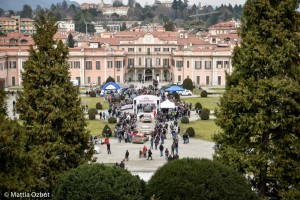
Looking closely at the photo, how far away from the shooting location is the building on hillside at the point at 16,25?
4990 inches

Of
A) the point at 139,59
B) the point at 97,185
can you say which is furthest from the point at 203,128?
the point at 139,59

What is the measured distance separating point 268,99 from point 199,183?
280cm

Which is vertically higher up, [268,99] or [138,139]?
[268,99]

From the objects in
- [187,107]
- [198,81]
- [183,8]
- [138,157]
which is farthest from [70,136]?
[183,8]

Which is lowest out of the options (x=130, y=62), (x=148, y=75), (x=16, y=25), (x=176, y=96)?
(x=176, y=96)

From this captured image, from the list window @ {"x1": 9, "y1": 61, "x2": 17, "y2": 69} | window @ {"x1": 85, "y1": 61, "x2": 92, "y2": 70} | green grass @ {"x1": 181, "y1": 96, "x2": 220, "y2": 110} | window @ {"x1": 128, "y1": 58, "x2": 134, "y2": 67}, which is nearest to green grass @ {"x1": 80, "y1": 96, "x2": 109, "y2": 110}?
green grass @ {"x1": 181, "y1": 96, "x2": 220, "y2": 110}

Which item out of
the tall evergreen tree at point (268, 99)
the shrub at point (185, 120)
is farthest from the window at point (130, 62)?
the tall evergreen tree at point (268, 99)

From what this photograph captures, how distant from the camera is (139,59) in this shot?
A: 75.5m

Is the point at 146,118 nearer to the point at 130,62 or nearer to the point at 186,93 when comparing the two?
the point at 186,93

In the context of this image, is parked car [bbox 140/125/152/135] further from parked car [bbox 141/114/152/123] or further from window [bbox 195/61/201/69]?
window [bbox 195/61/201/69]

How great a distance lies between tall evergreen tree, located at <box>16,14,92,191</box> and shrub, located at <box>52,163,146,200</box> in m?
1.96

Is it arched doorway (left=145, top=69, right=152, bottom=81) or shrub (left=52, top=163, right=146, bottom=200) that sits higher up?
arched doorway (left=145, top=69, right=152, bottom=81)

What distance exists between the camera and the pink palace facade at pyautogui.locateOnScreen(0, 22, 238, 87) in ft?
227

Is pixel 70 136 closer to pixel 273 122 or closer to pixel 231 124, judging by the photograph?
pixel 231 124
